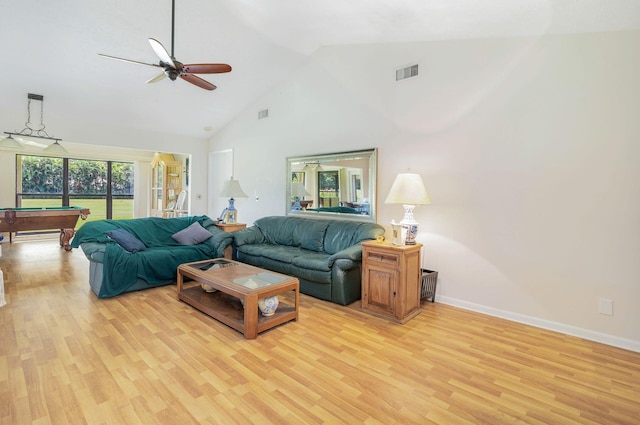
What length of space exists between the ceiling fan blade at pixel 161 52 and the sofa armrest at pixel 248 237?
2512mm

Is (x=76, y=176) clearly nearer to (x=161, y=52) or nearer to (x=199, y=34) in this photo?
(x=199, y=34)

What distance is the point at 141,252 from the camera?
158 inches

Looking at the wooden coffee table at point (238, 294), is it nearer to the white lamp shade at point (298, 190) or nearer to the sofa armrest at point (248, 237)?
the sofa armrest at point (248, 237)

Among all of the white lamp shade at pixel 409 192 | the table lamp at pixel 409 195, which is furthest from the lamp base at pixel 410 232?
the white lamp shade at pixel 409 192

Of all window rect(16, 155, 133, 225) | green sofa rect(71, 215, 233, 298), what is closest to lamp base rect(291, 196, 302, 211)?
green sofa rect(71, 215, 233, 298)

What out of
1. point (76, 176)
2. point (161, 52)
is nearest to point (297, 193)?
point (161, 52)

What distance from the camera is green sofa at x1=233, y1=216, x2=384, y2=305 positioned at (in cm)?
352

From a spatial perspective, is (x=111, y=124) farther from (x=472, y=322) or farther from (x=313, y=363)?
(x=472, y=322)

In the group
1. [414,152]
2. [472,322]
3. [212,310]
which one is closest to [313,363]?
[212,310]

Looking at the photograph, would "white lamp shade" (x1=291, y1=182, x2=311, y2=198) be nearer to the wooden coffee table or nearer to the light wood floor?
the wooden coffee table

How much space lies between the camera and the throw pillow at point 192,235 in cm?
464

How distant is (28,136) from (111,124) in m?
1.21

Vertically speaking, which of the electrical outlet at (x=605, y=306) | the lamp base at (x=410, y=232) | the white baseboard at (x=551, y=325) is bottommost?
the white baseboard at (x=551, y=325)

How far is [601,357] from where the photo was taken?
246 cm
